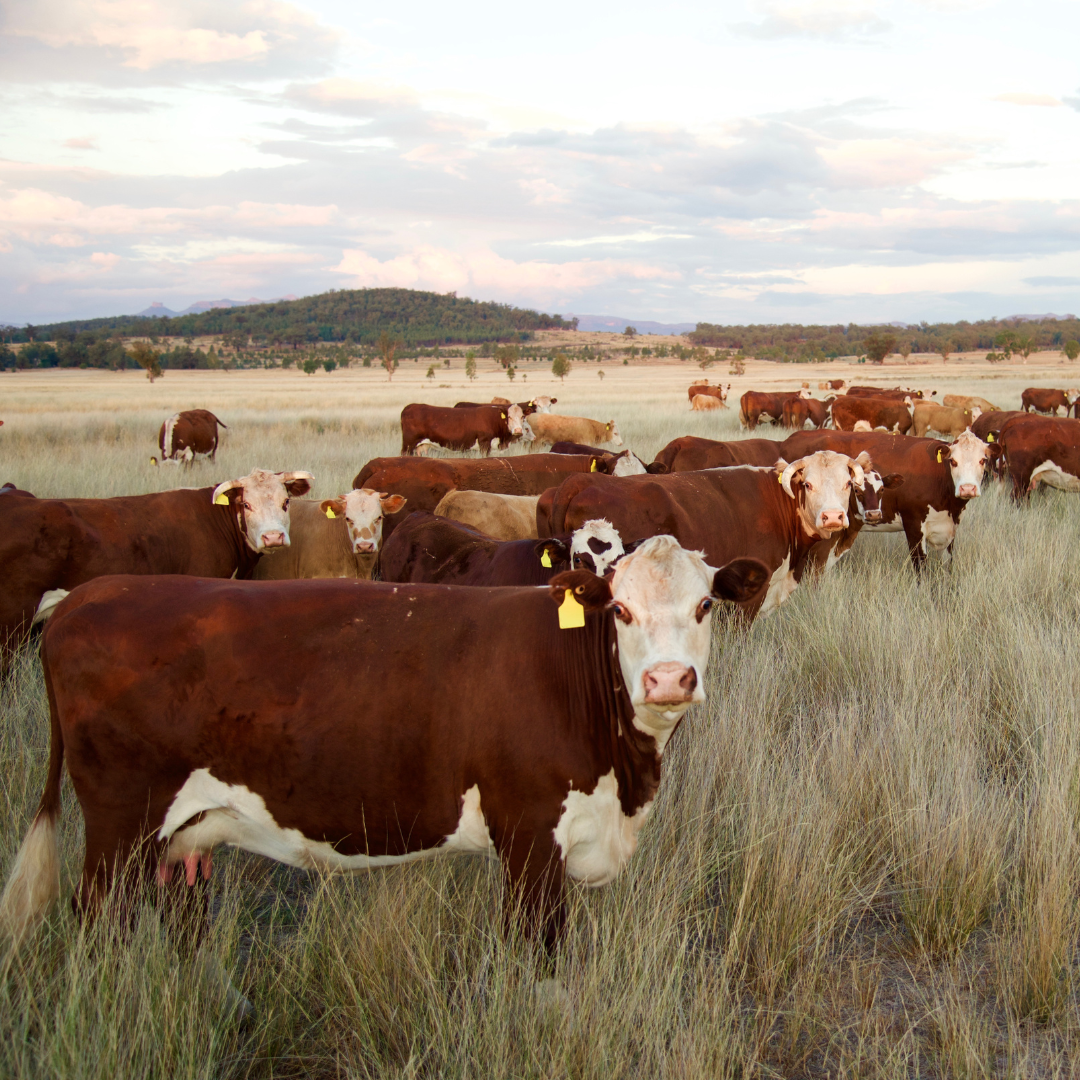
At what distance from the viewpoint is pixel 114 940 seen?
107 inches

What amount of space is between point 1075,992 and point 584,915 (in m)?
1.84

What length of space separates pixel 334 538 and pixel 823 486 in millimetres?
4803

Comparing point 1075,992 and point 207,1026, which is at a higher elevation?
point 207,1026

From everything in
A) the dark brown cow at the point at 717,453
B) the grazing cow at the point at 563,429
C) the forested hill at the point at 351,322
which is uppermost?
the forested hill at the point at 351,322

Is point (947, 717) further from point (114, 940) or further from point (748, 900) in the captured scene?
point (114, 940)

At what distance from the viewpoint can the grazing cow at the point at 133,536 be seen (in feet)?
19.1

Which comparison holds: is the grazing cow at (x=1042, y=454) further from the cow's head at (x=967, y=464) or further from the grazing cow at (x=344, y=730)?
Answer: the grazing cow at (x=344, y=730)

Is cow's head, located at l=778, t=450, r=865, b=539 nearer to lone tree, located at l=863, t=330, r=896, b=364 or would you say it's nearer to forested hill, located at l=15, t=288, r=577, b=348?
lone tree, located at l=863, t=330, r=896, b=364

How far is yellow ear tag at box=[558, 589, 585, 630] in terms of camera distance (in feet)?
9.39

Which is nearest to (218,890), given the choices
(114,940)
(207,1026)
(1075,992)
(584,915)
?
(114,940)

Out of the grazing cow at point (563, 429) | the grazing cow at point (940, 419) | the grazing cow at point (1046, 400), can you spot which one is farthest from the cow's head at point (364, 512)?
the grazing cow at point (1046, 400)

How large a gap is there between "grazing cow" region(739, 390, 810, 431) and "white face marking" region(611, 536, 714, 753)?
2612cm

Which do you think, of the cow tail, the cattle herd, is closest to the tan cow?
the cattle herd

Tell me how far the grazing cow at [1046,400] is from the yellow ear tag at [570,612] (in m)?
29.5
